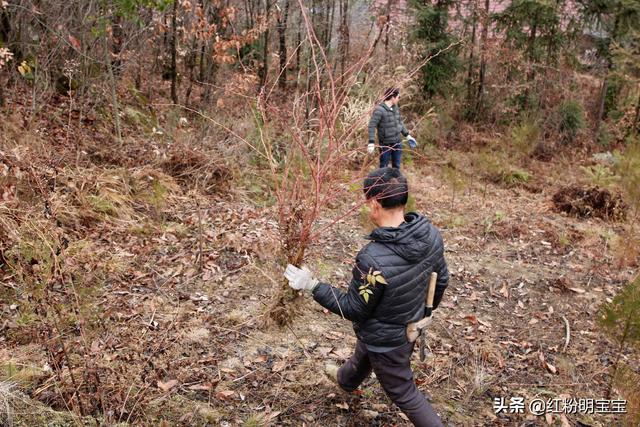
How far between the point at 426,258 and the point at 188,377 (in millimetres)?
1842

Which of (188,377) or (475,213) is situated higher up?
(188,377)

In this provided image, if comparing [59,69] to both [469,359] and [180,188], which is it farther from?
[469,359]

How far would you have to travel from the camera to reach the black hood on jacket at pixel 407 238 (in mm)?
2473

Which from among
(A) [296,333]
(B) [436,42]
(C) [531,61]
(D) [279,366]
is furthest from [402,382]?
(C) [531,61]

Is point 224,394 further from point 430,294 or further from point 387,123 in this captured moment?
point 387,123

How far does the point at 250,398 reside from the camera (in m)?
3.27

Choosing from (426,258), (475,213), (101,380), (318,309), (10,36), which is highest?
(10,36)

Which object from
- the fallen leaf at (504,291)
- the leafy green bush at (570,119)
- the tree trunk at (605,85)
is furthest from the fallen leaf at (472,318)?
the tree trunk at (605,85)

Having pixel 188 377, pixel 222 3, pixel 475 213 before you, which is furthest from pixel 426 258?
pixel 222 3

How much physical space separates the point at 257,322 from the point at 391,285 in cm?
183

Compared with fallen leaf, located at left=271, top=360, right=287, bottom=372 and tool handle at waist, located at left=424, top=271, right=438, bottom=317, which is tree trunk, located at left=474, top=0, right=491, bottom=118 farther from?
tool handle at waist, located at left=424, top=271, right=438, bottom=317

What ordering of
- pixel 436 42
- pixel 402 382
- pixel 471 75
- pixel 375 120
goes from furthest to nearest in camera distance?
1. pixel 471 75
2. pixel 436 42
3. pixel 375 120
4. pixel 402 382

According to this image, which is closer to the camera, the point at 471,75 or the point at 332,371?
the point at 332,371

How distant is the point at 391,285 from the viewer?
2.49 m
